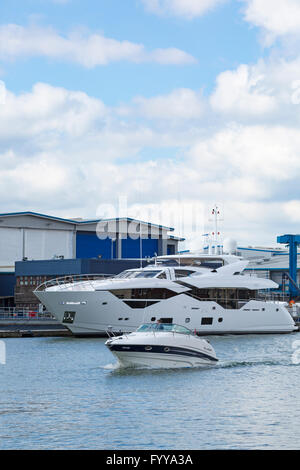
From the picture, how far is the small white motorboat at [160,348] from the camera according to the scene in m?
35.8

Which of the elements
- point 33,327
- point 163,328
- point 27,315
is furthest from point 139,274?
point 163,328

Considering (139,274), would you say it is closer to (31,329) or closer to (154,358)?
(31,329)

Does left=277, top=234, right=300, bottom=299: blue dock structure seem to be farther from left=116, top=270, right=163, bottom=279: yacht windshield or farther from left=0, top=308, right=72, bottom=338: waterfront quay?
left=116, top=270, right=163, bottom=279: yacht windshield

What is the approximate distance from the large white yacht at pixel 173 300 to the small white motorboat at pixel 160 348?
17629mm

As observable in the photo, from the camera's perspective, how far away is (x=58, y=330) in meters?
60.3

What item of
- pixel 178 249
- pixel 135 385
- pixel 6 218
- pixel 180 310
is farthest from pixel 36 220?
pixel 135 385

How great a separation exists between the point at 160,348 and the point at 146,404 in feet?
25.9

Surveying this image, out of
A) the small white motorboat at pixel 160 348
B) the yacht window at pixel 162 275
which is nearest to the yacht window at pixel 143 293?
the yacht window at pixel 162 275

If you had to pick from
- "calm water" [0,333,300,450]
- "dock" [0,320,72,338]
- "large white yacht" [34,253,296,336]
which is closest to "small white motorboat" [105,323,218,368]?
"calm water" [0,333,300,450]

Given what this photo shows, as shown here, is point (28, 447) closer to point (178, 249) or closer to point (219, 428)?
point (219, 428)

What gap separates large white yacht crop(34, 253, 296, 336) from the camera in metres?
55.0

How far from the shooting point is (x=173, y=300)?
56625 mm

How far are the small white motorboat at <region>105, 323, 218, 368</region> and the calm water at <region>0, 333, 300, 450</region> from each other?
61 cm
